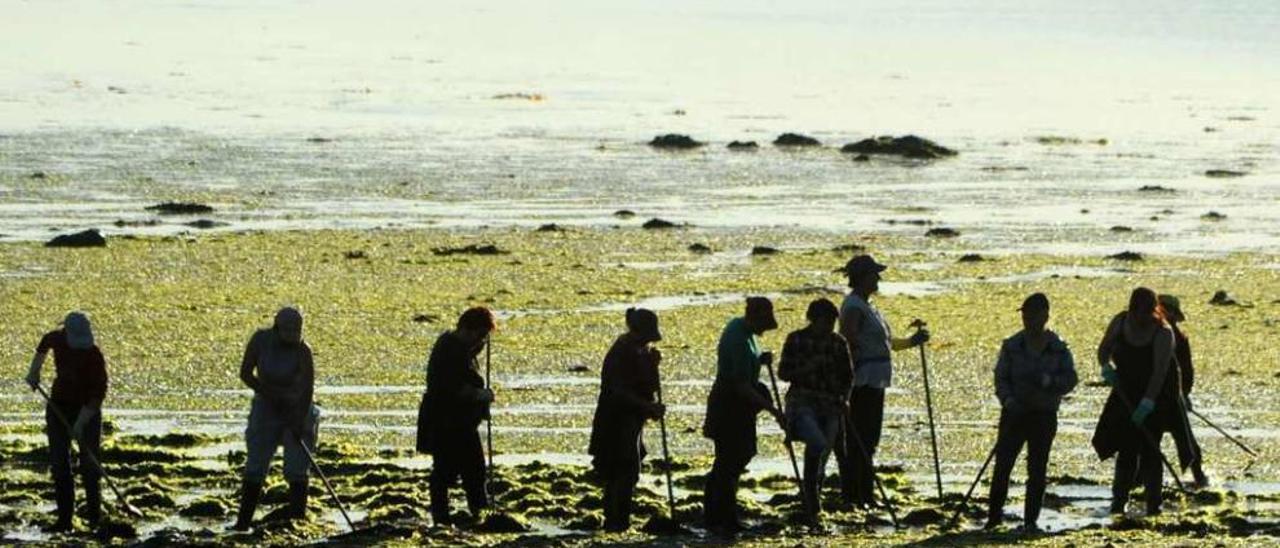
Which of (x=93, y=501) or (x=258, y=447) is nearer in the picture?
(x=258, y=447)

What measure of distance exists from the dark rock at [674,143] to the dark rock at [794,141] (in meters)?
1.79

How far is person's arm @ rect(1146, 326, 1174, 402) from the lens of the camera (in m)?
16.9

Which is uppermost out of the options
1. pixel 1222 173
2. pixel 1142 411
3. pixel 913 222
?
pixel 1222 173

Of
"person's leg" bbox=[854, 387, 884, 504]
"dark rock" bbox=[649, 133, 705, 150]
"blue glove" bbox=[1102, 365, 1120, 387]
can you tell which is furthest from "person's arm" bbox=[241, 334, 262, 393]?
"dark rock" bbox=[649, 133, 705, 150]

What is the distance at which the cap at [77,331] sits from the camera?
16047 mm

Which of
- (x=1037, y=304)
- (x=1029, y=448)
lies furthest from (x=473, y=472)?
(x=1037, y=304)

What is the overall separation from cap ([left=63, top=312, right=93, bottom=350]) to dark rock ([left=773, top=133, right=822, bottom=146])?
4302 centimetres

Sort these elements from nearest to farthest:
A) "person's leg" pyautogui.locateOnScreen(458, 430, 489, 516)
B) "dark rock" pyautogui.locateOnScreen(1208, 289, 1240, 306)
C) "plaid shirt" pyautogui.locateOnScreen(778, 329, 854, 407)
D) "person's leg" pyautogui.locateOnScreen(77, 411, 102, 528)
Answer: "person's leg" pyautogui.locateOnScreen(77, 411, 102, 528), "plaid shirt" pyautogui.locateOnScreen(778, 329, 854, 407), "person's leg" pyautogui.locateOnScreen(458, 430, 489, 516), "dark rock" pyautogui.locateOnScreen(1208, 289, 1240, 306)

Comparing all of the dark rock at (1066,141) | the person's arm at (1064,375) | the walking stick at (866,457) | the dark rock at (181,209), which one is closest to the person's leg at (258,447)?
the walking stick at (866,457)

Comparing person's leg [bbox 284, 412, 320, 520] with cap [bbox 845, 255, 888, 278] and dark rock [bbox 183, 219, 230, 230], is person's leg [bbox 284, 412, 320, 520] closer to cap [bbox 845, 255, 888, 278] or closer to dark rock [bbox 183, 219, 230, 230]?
cap [bbox 845, 255, 888, 278]

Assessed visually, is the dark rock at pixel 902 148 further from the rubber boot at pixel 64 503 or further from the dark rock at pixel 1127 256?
the rubber boot at pixel 64 503

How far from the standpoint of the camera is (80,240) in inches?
1369

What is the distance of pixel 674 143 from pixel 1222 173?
11795 mm

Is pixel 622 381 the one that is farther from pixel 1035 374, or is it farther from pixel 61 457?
pixel 61 457
